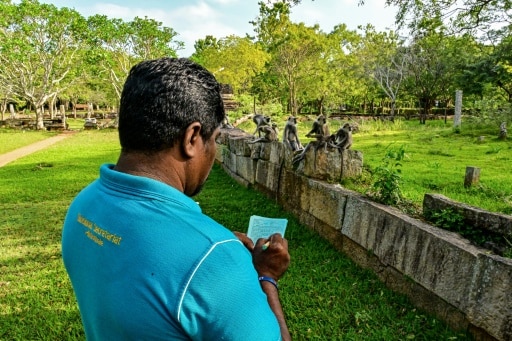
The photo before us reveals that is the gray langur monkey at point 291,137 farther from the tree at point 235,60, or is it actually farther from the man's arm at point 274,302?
the tree at point 235,60

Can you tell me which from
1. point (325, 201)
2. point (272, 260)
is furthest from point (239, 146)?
point (272, 260)

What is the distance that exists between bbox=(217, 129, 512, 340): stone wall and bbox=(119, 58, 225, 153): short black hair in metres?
2.05

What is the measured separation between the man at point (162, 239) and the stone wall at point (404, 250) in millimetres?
1751

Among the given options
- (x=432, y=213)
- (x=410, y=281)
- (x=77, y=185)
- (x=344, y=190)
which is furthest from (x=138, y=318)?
(x=77, y=185)

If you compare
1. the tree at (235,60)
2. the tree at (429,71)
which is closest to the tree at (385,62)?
the tree at (429,71)

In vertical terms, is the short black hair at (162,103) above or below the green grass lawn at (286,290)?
above

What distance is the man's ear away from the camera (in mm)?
1132

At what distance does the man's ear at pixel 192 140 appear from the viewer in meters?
1.13

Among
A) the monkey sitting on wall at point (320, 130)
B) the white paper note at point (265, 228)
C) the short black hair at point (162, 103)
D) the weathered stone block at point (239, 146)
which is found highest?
the short black hair at point (162, 103)

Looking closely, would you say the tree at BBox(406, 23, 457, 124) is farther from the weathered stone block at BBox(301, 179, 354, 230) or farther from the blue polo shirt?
the blue polo shirt

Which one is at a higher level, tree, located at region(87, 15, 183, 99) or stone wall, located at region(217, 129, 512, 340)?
tree, located at region(87, 15, 183, 99)

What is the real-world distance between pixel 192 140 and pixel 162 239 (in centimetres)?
34

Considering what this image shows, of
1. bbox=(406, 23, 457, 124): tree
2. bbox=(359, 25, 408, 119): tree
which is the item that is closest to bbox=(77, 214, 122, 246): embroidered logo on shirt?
bbox=(406, 23, 457, 124): tree

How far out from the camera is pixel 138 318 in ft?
3.05
